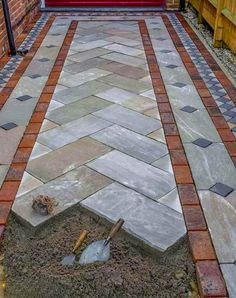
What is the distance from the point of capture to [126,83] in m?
4.06

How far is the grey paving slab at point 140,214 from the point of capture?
6.74ft

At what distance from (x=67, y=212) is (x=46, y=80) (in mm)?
2194

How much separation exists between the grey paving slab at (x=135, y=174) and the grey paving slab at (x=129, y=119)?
43 cm

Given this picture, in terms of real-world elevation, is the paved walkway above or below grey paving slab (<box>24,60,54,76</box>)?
below

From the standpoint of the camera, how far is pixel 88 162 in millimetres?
2723

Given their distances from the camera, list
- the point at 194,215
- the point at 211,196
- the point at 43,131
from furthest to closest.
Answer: the point at 43,131 < the point at 211,196 < the point at 194,215

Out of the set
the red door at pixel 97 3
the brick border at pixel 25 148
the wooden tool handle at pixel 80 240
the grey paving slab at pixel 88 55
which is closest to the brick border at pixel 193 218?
the wooden tool handle at pixel 80 240

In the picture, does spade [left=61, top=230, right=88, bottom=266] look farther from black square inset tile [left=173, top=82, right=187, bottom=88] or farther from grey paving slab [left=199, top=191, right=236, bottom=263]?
black square inset tile [left=173, top=82, right=187, bottom=88]

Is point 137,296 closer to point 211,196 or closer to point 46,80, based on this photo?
point 211,196

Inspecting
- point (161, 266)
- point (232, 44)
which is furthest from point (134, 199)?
point (232, 44)

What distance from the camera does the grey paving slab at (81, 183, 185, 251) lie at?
6.74ft

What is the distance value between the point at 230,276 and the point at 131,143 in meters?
1.34

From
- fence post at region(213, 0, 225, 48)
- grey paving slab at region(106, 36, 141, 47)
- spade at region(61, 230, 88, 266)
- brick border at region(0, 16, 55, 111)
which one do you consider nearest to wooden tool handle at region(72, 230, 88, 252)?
spade at region(61, 230, 88, 266)

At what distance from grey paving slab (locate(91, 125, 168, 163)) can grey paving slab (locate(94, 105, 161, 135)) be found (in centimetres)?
8
